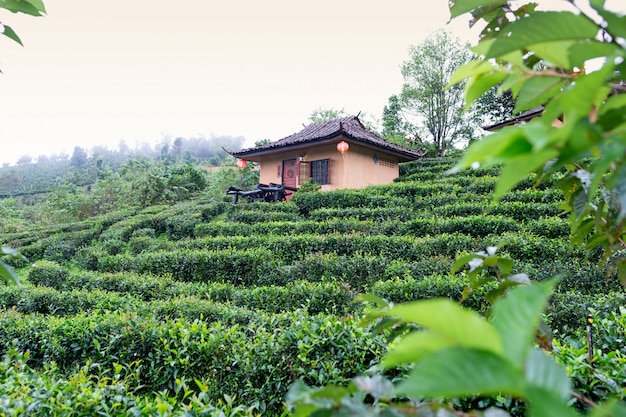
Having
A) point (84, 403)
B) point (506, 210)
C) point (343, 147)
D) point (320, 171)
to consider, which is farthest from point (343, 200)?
point (84, 403)

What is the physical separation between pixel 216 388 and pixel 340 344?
1159 millimetres

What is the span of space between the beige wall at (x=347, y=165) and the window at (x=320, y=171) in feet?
0.51

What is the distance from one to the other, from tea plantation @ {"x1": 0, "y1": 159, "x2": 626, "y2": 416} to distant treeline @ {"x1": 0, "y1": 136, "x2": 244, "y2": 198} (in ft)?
86.6

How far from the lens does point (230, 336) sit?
127 inches

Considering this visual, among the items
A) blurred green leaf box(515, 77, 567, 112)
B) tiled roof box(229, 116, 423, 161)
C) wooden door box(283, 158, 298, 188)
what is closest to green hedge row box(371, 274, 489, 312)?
blurred green leaf box(515, 77, 567, 112)

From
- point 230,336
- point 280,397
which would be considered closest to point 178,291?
point 230,336

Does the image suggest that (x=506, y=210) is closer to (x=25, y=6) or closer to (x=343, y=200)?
(x=343, y=200)

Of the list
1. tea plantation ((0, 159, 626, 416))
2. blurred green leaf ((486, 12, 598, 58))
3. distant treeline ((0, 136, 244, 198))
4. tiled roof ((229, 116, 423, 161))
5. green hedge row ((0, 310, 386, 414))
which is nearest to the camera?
blurred green leaf ((486, 12, 598, 58))

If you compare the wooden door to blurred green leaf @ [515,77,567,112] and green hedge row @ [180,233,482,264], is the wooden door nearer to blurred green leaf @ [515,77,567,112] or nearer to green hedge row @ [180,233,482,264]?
green hedge row @ [180,233,482,264]

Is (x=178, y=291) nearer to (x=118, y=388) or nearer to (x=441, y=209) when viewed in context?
(x=118, y=388)

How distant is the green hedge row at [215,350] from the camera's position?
260 centimetres

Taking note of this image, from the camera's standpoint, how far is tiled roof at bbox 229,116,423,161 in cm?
1296

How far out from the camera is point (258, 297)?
523 cm

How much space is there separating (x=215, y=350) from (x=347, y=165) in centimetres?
1070
